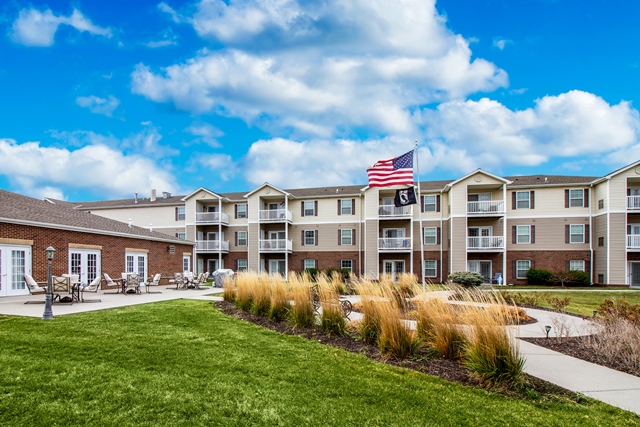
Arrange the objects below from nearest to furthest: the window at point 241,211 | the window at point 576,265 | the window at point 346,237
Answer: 1. the window at point 576,265
2. the window at point 346,237
3. the window at point 241,211

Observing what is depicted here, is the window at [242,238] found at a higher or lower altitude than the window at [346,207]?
lower

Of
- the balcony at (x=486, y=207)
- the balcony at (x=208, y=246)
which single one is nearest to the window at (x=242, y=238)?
the balcony at (x=208, y=246)

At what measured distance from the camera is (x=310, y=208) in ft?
115

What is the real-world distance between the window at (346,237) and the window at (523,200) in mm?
13346

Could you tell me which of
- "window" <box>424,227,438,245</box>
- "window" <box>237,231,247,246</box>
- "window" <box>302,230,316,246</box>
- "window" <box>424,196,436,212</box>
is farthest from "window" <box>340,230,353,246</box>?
"window" <box>237,231,247,246</box>

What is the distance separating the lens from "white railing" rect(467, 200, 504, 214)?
29409mm

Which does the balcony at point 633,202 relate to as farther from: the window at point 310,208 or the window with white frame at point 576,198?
the window at point 310,208

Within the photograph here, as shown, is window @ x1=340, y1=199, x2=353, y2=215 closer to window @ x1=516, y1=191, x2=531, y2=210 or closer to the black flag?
the black flag

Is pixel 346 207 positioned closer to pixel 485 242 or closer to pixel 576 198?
pixel 485 242

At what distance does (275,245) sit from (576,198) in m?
23.9

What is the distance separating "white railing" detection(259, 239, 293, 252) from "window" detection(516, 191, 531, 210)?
18.7 meters

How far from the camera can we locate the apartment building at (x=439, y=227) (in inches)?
1096

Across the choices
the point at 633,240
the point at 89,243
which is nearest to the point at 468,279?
the point at 633,240

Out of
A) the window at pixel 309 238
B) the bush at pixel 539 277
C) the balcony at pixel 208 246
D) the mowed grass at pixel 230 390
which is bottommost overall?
the bush at pixel 539 277
